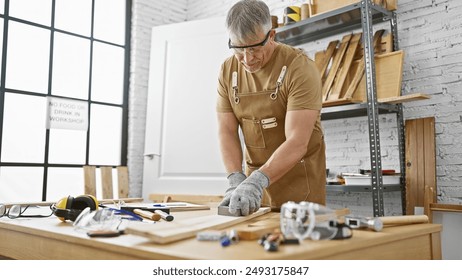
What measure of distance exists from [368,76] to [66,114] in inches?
97.7

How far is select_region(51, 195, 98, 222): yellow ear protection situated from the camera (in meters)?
1.36

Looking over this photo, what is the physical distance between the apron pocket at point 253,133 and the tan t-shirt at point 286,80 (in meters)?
0.13

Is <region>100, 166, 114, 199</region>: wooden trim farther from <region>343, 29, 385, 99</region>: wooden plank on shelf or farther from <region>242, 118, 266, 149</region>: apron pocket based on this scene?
<region>343, 29, 385, 99</region>: wooden plank on shelf

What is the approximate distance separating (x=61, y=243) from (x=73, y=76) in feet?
9.63

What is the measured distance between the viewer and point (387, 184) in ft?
9.10

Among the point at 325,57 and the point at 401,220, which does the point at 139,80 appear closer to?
the point at 325,57

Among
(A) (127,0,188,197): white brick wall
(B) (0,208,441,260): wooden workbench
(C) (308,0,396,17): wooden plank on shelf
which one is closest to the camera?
(B) (0,208,441,260): wooden workbench

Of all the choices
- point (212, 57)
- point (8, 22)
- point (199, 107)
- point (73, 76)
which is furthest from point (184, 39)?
point (8, 22)

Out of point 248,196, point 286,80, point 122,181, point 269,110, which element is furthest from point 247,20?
point 122,181

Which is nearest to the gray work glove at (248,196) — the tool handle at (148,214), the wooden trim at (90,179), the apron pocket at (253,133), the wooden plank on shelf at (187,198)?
the tool handle at (148,214)

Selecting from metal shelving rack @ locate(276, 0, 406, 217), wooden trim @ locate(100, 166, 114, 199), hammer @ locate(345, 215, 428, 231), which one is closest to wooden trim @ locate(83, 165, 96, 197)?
wooden trim @ locate(100, 166, 114, 199)

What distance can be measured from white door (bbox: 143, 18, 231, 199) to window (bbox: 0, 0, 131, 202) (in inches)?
14.7

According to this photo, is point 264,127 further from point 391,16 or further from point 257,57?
point 391,16

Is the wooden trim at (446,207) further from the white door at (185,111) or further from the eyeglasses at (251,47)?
the white door at (185,111)
